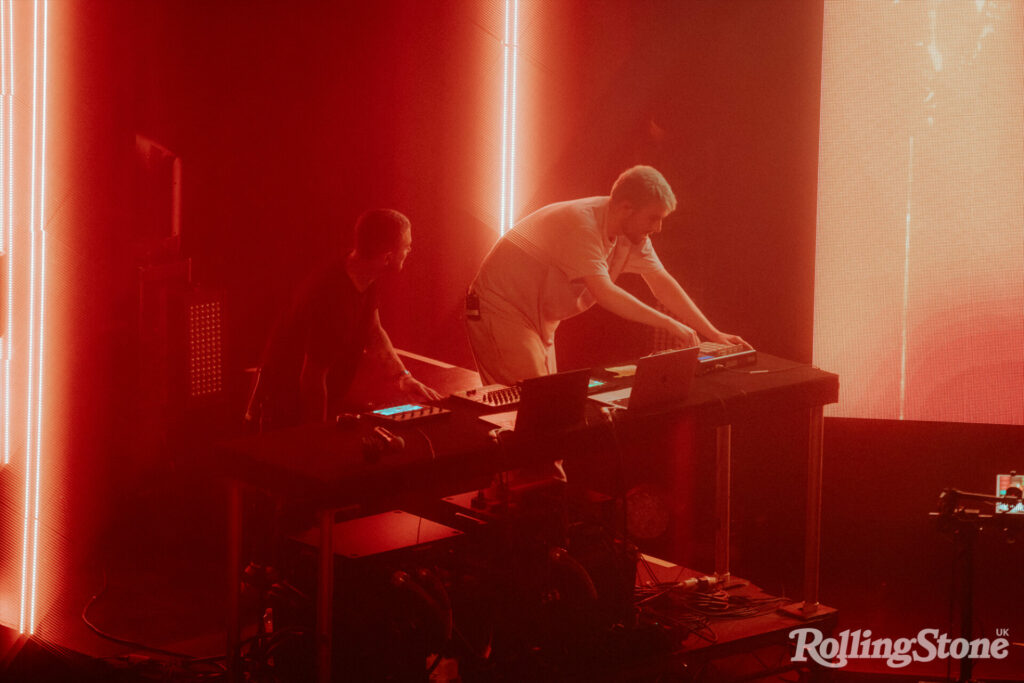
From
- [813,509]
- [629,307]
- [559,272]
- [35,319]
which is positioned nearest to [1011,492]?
[813,509]

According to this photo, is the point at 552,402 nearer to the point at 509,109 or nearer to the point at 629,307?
A: the point at 629,307

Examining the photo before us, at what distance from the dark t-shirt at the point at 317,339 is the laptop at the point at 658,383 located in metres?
0.86

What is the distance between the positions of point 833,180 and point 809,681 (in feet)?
6.52

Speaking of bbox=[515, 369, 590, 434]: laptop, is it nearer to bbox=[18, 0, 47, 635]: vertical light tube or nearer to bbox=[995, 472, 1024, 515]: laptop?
bbox=[995, 472, 1024, 515]: laptop

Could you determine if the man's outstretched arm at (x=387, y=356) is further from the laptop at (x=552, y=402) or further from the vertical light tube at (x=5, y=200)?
the vertical light tube at (x=5, y=200)

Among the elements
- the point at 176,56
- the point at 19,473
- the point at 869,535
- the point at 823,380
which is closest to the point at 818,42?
the point at 823,380

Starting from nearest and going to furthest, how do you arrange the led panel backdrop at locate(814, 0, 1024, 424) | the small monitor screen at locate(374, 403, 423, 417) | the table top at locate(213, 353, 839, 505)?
the table top at locate(213, 353, 839, 505) < the small monitor screen at locate(374, 403, 423, 417) < the led panel backdrop at locate(814, 0, 1024, 424)

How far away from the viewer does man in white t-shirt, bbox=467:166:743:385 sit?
3391mm

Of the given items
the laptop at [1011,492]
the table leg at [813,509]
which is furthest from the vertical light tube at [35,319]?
the laptop at [1011,492]

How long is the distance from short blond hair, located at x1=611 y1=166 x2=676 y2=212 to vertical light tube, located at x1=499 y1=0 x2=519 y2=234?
1.16m

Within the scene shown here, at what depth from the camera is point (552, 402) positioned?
2.76 meters

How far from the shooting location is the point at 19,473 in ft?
11.5

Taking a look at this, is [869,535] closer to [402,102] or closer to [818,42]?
[818,42]
